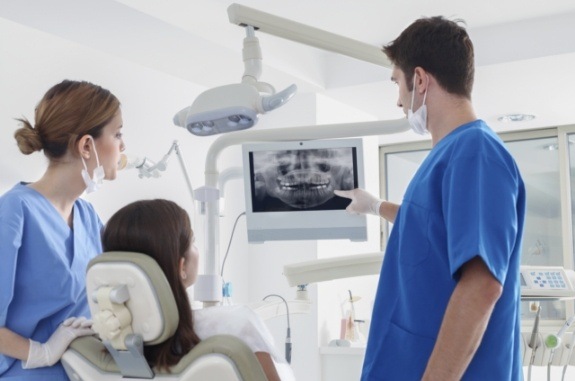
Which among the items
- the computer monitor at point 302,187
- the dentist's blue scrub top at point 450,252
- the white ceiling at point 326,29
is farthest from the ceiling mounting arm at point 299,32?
the white ceiling at point 326,29

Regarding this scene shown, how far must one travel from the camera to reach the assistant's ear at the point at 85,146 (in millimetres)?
1722

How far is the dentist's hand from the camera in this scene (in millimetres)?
1921

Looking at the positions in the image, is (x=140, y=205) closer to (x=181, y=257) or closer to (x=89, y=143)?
(x=181, y=257)

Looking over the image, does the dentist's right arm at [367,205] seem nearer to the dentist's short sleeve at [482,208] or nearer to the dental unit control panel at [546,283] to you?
the dentist's short sleeve at [482,208]

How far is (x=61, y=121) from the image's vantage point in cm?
170

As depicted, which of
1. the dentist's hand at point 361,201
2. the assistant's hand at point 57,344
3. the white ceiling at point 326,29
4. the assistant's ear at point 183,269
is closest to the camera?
the assistant's ear at point 183,269

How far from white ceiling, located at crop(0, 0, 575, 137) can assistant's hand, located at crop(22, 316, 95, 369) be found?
5.40 feet

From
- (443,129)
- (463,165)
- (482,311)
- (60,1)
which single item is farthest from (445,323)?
(60,1)

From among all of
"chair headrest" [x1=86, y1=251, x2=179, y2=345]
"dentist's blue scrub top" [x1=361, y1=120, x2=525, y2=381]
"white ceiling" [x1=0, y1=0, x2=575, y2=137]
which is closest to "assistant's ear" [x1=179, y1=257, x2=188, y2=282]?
"chair headrest" [x1=86, y1=251, x2=179, y2=345]

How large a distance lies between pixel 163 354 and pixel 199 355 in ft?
0.29

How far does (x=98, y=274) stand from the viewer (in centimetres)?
129

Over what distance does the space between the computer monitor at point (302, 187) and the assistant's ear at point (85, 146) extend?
0.45 meters

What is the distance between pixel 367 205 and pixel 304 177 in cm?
20

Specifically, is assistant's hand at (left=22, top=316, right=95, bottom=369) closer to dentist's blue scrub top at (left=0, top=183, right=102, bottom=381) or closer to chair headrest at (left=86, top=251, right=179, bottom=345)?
dentist's blue scrub top at (left=0, top=183, right=102, bottom=381)
